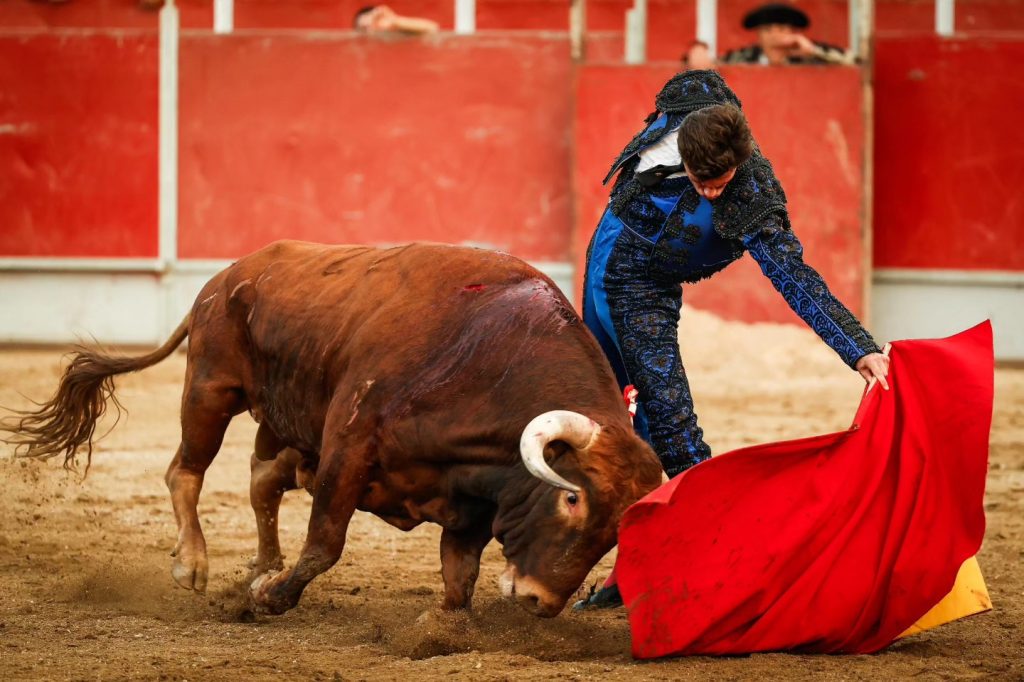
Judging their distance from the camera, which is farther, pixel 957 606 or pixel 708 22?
pixel 708 22

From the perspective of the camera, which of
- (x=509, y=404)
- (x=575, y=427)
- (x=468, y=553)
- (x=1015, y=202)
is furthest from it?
(x=1015, y=202)

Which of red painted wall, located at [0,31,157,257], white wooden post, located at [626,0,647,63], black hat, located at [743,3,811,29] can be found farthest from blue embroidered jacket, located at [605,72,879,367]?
red painted wall, located at [0,31,157,257]

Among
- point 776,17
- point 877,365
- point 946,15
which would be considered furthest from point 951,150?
point 877,365

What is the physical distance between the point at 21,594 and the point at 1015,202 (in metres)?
7.69

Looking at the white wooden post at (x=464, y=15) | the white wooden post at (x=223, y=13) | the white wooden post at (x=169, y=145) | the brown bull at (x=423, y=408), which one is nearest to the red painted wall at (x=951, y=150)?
the white wooden post at (x=464, y=15)

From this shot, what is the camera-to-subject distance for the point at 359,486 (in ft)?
11.9

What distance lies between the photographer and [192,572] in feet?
13.8

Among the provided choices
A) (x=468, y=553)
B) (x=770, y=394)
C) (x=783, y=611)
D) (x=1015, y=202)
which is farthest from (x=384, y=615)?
(x=1015, y=202)

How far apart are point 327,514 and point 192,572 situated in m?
0.73

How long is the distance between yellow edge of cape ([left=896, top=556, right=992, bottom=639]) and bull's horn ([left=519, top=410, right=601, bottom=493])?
3.00ft

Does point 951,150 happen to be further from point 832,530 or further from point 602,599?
point 832,530

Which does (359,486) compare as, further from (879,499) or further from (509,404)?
(879,499)

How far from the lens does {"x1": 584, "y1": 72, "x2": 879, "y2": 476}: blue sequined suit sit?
366 cm

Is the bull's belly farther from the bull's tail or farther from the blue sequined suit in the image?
the bull's tail
